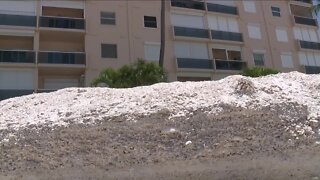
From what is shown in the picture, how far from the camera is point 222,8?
116 ft

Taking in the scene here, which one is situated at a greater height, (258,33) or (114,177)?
(258,33)

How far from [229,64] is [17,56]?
15695mm

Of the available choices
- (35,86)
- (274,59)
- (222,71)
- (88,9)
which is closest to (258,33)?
(274,59)

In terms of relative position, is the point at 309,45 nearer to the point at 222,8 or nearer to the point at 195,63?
the point at 222,8

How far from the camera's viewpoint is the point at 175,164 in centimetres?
501

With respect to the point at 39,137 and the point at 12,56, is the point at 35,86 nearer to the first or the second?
the point at 12,56

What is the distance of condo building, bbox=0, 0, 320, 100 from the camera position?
28438mm

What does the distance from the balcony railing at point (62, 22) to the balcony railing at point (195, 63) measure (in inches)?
295

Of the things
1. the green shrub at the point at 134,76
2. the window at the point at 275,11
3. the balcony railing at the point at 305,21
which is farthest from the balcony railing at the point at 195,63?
the green shrub at the point at 134,76

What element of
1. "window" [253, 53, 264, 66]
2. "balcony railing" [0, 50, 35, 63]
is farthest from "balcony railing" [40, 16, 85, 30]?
"window" [253, 53, 264, 66]

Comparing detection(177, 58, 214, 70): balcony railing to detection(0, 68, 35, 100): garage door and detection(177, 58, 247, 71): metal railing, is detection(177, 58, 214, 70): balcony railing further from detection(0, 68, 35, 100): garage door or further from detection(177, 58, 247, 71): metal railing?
detection(0, 68, 35, 100): garage door

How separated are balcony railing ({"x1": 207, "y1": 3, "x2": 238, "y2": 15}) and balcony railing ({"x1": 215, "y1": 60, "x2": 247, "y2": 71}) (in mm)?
4586

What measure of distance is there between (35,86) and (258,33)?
19314mm

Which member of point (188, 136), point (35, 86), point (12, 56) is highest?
point (12, 56)
